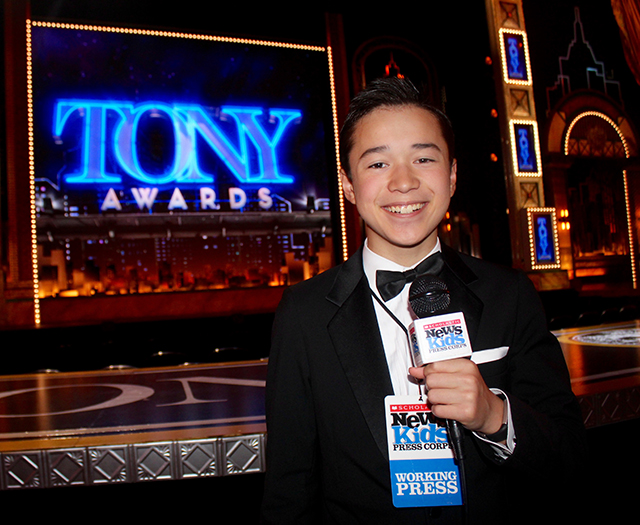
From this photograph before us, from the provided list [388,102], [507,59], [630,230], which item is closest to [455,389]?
[388,102]

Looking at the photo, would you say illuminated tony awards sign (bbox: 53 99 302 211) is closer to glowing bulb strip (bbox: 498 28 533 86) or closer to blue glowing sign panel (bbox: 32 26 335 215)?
blue glowing sign panel (bbox: 32 26 335 215)

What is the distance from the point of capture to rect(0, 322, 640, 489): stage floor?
54.7 inches

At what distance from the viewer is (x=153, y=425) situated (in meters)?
1.53

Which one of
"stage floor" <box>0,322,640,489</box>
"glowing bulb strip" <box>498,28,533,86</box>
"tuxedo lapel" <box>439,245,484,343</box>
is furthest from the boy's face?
"glowing bulb strip" <box>498,28,533,86</box>

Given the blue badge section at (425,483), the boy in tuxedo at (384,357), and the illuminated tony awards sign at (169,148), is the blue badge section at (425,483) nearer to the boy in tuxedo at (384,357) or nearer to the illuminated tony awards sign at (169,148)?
the boy in tuxedo at (384,357)

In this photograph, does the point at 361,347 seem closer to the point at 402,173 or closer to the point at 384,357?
the point at 384,357

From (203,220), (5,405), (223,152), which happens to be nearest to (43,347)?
(203,220)

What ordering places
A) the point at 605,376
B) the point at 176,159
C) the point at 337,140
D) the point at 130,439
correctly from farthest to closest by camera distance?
the point at 337,140
the point at 176,159
the point at 605,376
the point at 130,439

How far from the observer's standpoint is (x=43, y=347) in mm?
5902

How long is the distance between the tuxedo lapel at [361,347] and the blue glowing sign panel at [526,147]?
7.32 metres

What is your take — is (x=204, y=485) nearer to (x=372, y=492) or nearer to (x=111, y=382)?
(x=111, y=382)

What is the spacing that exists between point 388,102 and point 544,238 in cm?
727

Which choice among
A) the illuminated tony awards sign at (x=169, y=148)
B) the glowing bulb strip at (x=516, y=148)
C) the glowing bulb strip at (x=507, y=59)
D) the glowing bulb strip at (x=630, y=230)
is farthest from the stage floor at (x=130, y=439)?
the glowing bulb strip at (x=630, y=230)

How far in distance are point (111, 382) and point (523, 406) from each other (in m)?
2.25
